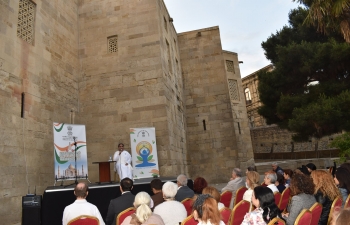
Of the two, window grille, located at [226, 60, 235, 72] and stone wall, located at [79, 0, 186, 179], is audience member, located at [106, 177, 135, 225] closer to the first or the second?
stone wall, located at [79, 0, 186, 179]

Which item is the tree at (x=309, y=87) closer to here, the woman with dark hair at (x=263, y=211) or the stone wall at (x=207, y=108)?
the stone wall at (x=207, y=108)

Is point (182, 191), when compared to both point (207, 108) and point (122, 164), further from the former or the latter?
point (207, 108)

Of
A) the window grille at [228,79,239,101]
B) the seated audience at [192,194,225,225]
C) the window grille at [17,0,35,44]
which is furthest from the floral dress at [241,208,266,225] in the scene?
the window grille at [228,79,239,101]

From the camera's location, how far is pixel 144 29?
882 cm

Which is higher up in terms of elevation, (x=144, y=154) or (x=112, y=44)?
(x=112, y=44)

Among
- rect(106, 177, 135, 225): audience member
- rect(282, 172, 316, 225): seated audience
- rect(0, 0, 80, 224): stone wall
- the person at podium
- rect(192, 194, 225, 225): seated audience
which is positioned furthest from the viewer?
the person at podium

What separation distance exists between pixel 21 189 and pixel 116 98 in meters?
3.86

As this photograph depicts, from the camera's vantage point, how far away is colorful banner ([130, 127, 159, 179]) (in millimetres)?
7293

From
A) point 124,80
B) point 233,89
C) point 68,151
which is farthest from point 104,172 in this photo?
point 233,89

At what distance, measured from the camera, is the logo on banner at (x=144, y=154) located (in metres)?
7.36

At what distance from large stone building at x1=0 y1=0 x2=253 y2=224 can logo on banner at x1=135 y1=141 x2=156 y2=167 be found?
551 millimetres

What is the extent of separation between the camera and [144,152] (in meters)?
7.44

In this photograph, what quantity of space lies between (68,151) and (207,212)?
5739mm

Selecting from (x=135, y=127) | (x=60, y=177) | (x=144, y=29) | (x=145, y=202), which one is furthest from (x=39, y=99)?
(x=145, y=202)
